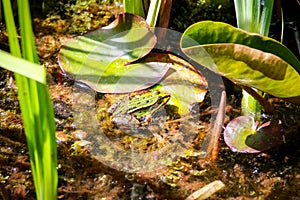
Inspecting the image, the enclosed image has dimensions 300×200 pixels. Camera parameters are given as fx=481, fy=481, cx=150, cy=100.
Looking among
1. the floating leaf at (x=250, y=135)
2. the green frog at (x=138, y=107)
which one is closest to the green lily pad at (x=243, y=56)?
the floating leaf at (x=250, y=135)

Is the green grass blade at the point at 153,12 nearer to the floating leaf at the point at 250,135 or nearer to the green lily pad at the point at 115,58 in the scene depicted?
the green lily pad at the point at 115,58

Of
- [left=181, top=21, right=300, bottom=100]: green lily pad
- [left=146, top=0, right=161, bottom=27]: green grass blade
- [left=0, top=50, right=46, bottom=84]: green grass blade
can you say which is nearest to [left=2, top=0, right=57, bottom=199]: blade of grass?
[left=0, top=50, right=46, bottom=84]: green grass blade

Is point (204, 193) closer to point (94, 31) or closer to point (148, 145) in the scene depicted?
point (148, 145)

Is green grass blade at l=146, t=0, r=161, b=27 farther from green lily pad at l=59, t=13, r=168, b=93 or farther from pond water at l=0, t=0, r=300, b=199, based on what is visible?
pond water at l=0, t=0, r=300, b=199

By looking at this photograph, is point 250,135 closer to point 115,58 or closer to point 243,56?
point 243,56

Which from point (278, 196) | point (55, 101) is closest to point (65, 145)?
point (55, 101)
